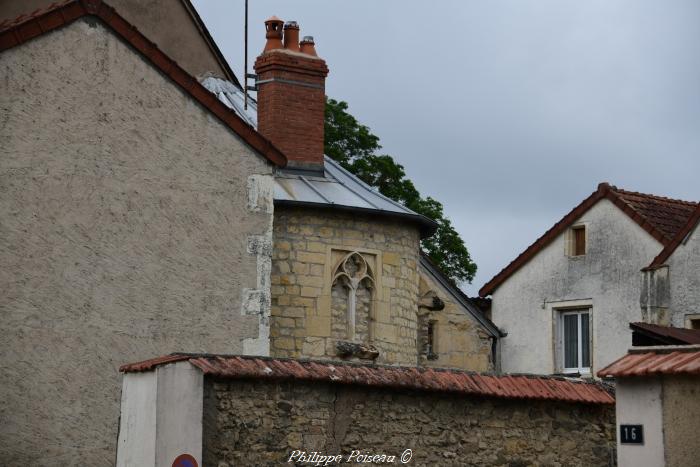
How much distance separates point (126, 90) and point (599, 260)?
13765 millimetres

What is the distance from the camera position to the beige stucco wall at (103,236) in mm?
16562

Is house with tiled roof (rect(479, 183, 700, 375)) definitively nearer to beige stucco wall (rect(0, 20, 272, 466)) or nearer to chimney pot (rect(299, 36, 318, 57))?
chimney pot (rect(299, 36, 318, 57))

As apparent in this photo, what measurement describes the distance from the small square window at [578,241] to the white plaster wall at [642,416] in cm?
1662

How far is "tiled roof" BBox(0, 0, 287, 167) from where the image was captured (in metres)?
17.0

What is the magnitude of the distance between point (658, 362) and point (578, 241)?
16912 mm

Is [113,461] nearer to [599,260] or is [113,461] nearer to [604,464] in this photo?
[604,464]

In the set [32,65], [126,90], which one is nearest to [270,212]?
[126,90]

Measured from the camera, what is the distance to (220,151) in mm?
18328

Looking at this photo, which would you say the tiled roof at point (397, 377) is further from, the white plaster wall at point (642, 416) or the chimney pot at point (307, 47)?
the chimney pot at point (307, 47)

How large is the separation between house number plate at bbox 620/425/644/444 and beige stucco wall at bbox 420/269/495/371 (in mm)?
12778

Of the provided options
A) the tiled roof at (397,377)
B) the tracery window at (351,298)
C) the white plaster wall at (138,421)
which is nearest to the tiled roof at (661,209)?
the tracery window at (351,298)

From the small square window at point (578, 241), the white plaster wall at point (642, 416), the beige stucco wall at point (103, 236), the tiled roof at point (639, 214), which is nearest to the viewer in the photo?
the white plaster wall at point (642, 416)

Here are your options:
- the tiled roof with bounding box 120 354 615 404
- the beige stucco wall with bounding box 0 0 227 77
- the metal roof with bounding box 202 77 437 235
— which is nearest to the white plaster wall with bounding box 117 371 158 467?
the tiled roof with bounding box 120 354 615 404

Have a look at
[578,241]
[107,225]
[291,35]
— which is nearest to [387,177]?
[578,241]
